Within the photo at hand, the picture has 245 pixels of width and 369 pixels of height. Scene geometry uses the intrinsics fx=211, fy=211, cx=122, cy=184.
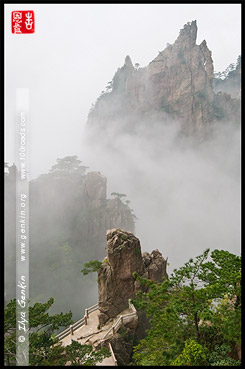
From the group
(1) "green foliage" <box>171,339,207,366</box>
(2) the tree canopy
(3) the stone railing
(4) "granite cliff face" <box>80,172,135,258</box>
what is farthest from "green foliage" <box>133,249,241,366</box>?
(4) "granite cliff face" <box>80,172,135,258</box>

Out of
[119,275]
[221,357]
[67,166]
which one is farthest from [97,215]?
[221,357]

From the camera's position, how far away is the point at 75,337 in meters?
12.5

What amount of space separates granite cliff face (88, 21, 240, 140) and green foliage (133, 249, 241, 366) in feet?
156

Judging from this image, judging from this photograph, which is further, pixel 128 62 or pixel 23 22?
pixel 128 62

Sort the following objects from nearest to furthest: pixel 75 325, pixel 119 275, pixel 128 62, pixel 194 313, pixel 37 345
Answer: pixel 194 313 → pixel 37 345 → pixel 75 325 → pixel 119 275 → pixel 128 62

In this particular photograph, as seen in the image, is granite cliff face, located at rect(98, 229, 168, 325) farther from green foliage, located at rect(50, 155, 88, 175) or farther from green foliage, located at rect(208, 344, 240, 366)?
green foliage, located at rect(50, 155, 88, 175)

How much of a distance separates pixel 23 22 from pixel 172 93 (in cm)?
4690

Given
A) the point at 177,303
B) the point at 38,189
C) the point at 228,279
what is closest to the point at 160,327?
the point at 177,303

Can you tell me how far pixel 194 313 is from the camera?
6.27m

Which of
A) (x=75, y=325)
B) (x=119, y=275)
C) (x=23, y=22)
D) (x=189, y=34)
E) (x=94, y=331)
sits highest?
(x=189, y=34)

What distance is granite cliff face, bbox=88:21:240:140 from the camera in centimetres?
4656

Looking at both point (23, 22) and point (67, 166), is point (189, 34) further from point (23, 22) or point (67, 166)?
point (23, 22)

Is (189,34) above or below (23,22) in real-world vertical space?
above

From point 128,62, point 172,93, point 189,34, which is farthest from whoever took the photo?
point 128,62
